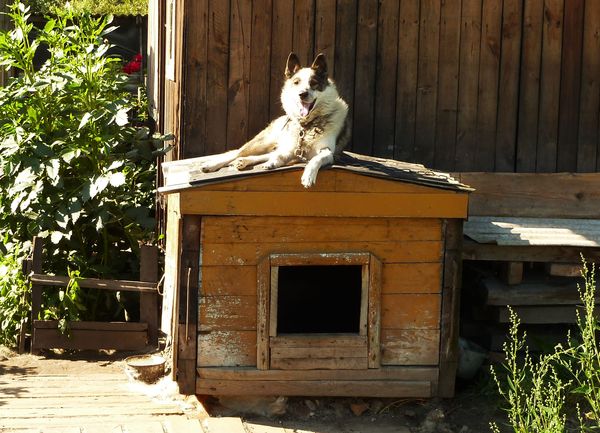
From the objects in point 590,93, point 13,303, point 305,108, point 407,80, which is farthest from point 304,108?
point 13,303

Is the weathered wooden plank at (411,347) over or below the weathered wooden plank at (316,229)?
below

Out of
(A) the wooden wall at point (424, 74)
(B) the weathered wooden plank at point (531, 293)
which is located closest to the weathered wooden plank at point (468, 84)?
(A) the wooden wall at point (424, 74)

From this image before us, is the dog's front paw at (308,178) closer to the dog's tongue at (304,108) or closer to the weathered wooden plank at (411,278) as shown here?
the dog's tongue at (304,108)

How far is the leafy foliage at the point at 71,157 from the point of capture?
7457 mm

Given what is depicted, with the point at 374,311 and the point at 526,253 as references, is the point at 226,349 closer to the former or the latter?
the point at 374,311

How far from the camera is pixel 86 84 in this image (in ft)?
25.4

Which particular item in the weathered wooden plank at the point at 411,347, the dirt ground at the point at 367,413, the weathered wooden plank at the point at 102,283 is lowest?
the dirt ground at the point at 367,413

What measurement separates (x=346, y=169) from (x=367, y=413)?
59.8 inches

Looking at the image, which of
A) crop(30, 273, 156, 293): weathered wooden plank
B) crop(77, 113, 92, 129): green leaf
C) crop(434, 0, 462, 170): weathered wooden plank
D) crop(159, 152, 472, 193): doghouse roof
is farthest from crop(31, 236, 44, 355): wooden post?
crop(434, 0, 462, 170): weathered wooden plank

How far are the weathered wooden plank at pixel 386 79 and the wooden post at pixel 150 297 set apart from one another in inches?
70.8

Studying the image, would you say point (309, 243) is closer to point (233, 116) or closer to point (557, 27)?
point (233, 116)

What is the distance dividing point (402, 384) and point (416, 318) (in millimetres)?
409

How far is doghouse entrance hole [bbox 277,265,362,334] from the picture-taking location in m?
6.94

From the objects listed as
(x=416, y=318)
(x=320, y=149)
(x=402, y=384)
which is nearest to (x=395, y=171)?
(x=320, y=149)
